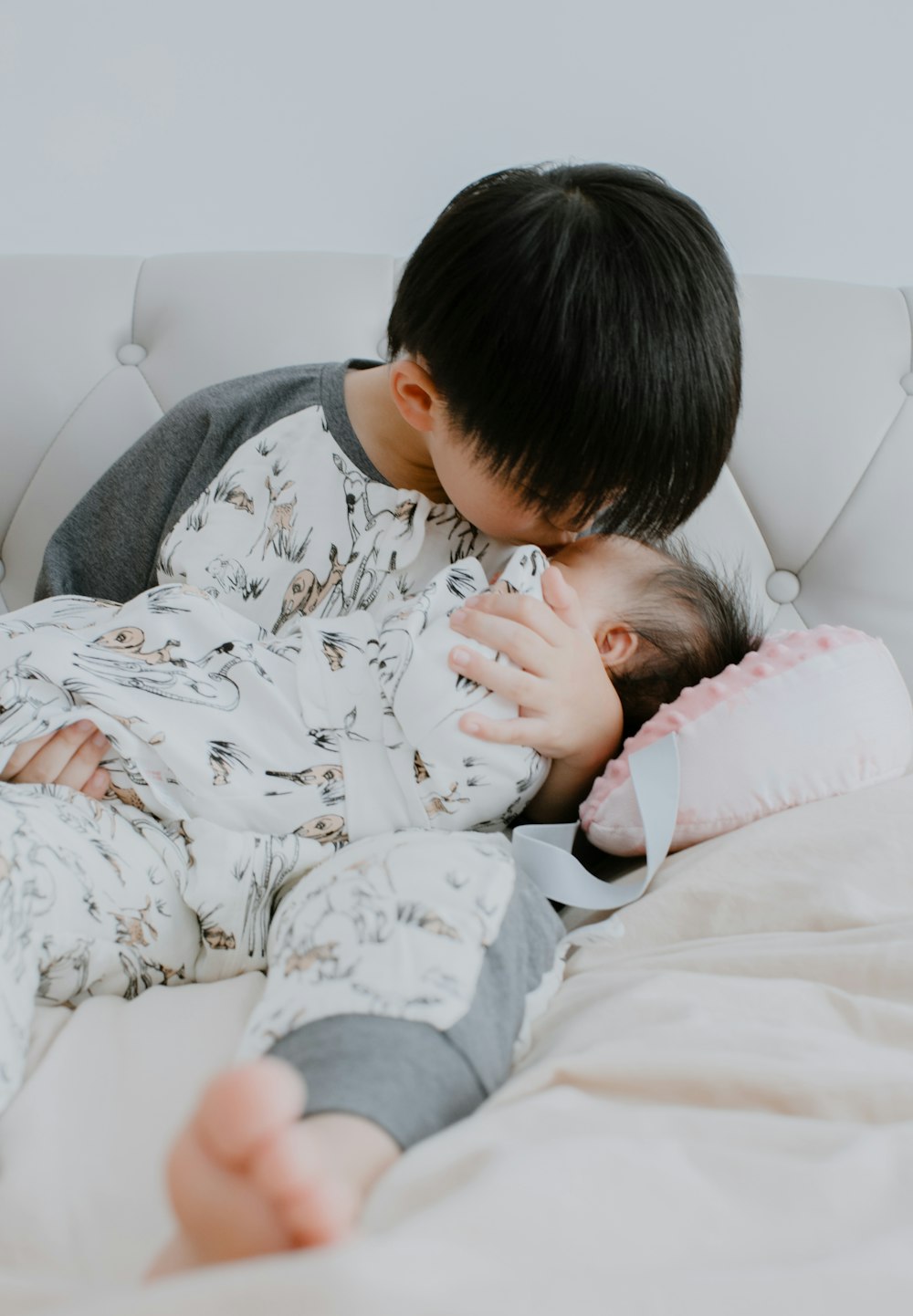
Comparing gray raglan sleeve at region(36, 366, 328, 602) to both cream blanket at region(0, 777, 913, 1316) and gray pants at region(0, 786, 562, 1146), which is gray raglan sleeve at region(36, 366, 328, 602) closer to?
gray pants at region(0, 786, 562, 1146)

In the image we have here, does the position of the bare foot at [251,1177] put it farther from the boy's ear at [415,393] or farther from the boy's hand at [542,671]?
the boy's ear at [415,393]

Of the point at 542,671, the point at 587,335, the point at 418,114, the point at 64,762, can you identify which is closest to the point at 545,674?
the point at 542,671

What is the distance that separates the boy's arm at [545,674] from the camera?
2.48 ft

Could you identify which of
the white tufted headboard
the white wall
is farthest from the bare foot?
the white wall

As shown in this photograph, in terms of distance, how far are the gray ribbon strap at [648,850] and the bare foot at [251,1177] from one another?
0.39 m

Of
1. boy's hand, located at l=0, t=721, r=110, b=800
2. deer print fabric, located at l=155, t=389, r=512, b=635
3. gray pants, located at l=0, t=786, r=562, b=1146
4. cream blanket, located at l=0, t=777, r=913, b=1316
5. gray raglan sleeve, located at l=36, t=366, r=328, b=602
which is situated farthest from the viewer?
gray raglan sleeve, located at l=36, t=366, r=328, b=602

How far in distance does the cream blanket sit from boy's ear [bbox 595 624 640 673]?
192 mm

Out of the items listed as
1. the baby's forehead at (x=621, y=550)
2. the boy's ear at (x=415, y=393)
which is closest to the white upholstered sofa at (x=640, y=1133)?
the baby's forehead at (x=621, y=550)

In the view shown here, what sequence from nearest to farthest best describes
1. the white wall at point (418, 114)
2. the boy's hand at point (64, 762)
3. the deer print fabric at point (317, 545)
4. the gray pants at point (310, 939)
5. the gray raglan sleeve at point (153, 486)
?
1. the gray pants at point (310, 939)
2. the boy's hand at point (64, 762)
3. the deer print fabric at point (317, 545)
4. the gray raglan sleeve at point (153, 486)
5. the white wall at point (418, 114)

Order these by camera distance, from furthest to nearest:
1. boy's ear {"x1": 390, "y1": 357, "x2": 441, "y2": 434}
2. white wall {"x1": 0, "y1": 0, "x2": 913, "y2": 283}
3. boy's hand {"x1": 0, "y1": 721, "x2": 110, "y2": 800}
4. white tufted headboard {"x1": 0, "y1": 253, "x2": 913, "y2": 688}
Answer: white wall {"x1": 0, "y1": 0, "x2": 913, "y2": 283} → white tufted headboard {"x1": 0, "y1": 253, "x2": 913, "y2": 688} → boy's ear {"x1": 390, "y1": 357, "x2": 441, "y2": 434} → boy's hand {"x1": 0, "y1": 721, "x2": 110, "y2": 800}

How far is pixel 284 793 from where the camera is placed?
2.46ft

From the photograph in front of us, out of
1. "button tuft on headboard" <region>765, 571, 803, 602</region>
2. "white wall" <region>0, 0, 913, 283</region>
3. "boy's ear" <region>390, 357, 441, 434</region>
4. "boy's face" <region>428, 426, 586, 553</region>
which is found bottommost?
"button tuft on headboard" <region>765, 571, 803, 602</region>

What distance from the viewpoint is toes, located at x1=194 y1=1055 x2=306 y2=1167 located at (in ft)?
1.15

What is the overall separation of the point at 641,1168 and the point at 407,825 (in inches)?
14.8
